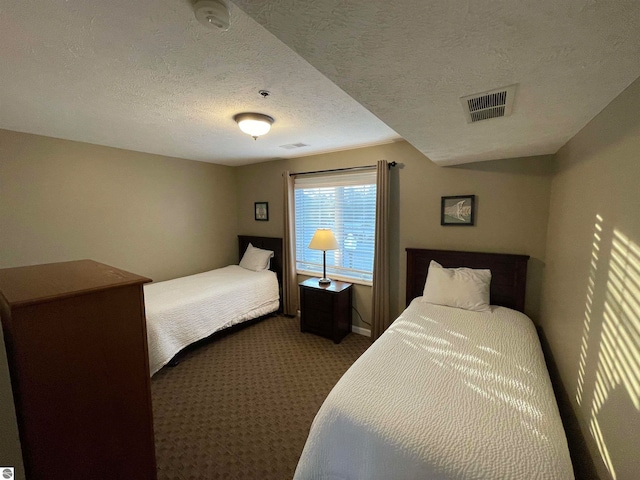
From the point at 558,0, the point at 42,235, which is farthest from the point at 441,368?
the point at 42,235

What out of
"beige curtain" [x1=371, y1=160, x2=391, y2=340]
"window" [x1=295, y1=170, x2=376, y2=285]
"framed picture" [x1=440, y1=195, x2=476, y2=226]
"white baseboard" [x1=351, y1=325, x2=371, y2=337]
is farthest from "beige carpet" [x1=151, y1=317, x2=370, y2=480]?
"framed picture" [x1=440, y1=195, x2=476, y2=226]

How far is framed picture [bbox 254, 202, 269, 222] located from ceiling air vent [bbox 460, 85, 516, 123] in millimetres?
3245

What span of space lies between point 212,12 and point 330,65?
51 cm

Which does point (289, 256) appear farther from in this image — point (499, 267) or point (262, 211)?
point (499, 267)

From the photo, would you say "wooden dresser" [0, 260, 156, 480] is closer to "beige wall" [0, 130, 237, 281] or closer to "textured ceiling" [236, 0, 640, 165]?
"textured ceiling" [236, 0, 640, 165]

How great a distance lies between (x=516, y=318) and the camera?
7.17 ft

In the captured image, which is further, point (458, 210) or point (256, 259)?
point (256, 259)

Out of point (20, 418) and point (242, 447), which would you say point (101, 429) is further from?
point (242, 447)

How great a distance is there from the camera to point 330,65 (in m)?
0.85

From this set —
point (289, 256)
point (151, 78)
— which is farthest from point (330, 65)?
point (289, 256)

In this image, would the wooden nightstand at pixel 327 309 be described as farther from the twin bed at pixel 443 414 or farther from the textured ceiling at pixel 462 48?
the textured ceiling at pixel 462 48

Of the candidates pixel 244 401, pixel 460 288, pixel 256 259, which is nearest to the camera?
pixel 244 401

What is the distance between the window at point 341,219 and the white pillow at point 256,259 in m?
0.48

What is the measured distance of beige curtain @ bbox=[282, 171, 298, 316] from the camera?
3723 mm
